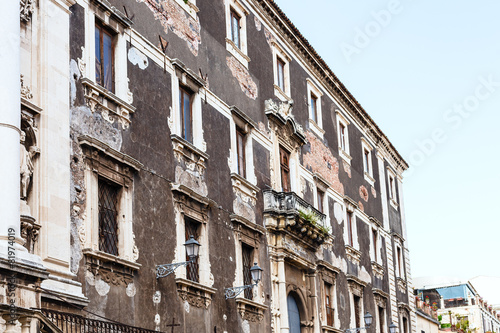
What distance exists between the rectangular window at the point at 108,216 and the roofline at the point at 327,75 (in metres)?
11.2

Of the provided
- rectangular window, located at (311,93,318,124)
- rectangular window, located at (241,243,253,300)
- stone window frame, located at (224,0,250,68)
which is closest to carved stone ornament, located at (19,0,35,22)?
stone window frame, located at (224,0,250,68)

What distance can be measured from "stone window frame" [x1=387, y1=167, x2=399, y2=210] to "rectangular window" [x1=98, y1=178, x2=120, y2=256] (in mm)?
24684

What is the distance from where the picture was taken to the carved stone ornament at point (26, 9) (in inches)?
559

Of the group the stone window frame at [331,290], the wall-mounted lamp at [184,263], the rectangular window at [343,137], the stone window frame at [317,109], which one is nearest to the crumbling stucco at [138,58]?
the wall-mounted lamp at [184,263]

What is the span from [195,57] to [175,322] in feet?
22.3

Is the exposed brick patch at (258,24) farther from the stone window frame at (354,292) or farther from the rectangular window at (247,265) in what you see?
the stone window frame at (354,292)

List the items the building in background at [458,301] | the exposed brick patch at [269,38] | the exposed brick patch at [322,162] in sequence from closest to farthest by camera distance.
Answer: the exposed brick patch at [269,38] < the exposed brick patch at [322,162] < the building in background at [458,301]

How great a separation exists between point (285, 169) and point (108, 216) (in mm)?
10654

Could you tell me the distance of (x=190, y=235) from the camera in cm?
1952

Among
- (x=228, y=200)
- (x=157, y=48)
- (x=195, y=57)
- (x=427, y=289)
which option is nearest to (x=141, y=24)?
(x=157, y=48)

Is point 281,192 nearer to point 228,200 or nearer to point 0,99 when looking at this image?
point 228,200

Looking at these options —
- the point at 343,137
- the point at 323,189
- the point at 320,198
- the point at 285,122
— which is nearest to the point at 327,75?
the point at 343,137

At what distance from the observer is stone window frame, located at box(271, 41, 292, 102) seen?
87.7 feet

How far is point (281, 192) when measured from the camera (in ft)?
80.1
